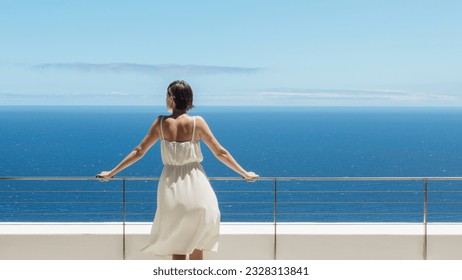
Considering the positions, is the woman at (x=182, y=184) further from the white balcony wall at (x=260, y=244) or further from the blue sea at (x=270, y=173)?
the blue sea at (x=270, y=173)

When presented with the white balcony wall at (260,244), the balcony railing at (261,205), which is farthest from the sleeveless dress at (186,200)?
the balcony railing at (261,205)

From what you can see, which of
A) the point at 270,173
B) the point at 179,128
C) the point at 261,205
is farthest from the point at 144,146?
the point at 270,173

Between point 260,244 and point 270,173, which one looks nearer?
point 260,244

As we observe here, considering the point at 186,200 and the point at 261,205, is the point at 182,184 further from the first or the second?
the point at 261,205

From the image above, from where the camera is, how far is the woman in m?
2.99

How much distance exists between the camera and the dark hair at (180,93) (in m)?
2.96

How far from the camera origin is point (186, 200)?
3027 millimetres

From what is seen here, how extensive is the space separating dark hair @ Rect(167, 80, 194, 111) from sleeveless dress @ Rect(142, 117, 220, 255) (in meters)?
0.09

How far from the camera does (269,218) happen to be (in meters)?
40.4

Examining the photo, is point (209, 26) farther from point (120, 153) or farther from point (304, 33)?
point (120, 153)

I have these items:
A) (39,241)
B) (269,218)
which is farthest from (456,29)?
(39,241)

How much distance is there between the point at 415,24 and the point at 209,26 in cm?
3116

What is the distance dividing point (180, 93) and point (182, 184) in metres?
0.40

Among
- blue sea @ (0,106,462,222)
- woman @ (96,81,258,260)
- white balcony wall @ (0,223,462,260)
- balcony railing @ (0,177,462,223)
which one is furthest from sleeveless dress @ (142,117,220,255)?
balcony railing @ (0,177,462,223)
